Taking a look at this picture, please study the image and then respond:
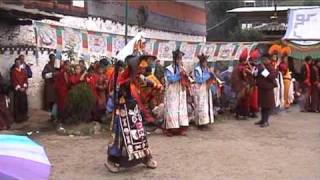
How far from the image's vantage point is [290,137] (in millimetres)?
10750

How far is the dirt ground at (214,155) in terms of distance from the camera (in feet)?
25.0

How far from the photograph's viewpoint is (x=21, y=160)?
11.4 ft

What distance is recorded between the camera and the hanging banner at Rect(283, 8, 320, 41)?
17.2 m

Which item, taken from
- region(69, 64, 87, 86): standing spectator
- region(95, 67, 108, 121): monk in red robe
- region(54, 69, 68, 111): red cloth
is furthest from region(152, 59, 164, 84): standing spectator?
region(54, 69, 68, 111): red cloth

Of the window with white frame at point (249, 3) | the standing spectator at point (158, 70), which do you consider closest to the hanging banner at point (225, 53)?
the standing spectator at point (158, 70)

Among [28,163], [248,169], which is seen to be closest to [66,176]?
[248,169]

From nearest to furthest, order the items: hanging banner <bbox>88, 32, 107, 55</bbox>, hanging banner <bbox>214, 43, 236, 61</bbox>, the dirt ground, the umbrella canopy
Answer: the umbrella canopy
the dirt ground
hanging banner <bbox>88, 32, 107, 55</bbox>
hanging banner <bbox>214, 43, 236, 61</bbox>

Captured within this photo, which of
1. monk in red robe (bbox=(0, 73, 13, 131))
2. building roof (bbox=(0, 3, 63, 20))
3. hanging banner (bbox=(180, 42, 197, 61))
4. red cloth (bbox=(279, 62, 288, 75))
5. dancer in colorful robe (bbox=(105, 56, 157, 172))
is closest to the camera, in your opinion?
dancer in colorful robe (bbox=(105, 56, 157, 172))

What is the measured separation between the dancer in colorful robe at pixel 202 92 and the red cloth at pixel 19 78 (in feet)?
12.0

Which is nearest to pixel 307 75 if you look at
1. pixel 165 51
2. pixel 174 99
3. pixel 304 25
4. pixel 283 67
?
pixel 283 67

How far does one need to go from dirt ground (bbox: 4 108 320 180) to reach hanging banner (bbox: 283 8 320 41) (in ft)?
18.9

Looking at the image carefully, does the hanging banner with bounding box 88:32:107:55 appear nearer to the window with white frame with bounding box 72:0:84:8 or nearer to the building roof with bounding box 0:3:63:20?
the building roof with bounding box 0:3:63:20

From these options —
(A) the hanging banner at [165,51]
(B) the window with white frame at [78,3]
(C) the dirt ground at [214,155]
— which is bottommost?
(C) the dirt ground at [214,155]

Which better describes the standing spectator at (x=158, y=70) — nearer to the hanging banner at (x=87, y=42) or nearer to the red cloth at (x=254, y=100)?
the hanging banner at (x=87, y=42)
